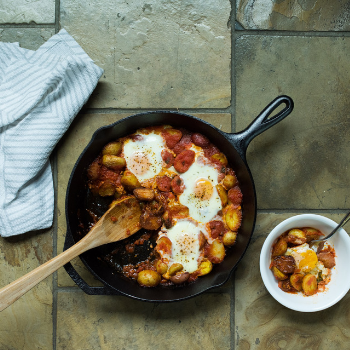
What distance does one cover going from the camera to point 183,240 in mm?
1634

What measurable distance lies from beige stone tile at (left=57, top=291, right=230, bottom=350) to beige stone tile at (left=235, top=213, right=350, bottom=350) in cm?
12

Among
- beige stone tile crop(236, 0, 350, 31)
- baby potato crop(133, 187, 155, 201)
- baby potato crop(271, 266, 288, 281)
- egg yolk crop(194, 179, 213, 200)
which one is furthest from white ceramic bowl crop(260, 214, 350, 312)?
beige stone tile crop(236, 0, 350, 31)

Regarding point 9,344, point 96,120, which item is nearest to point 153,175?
point 96,120

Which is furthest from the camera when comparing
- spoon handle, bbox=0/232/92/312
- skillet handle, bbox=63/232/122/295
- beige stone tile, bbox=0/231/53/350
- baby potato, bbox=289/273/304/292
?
beige stone tile, bbox=0/231/53/350

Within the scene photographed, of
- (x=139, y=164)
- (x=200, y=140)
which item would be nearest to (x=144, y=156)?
(x=139, y=164)

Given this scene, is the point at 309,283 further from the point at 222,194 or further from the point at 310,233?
the point at 222,194

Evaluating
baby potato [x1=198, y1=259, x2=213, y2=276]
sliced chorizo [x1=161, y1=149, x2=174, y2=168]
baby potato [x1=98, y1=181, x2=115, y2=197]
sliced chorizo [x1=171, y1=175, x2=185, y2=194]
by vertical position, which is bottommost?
baby potato [x1=198, y1=259, x2=213, y2=276]

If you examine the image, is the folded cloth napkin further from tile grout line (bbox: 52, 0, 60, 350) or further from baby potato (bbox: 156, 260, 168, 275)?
baby potato (bbox: 156, 260, 168, 275)

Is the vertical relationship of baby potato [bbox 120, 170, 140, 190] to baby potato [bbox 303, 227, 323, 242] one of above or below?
above

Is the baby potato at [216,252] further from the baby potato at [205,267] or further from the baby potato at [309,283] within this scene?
the baby potato at [309,283]

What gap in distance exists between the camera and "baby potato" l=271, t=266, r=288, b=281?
158 centimetres

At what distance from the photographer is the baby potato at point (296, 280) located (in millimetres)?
1583

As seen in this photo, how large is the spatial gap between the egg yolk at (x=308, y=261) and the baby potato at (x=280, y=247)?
10 cm

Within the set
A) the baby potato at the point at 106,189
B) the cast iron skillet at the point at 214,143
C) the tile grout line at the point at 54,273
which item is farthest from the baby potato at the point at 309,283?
the tile grout line at the point at 54,273
